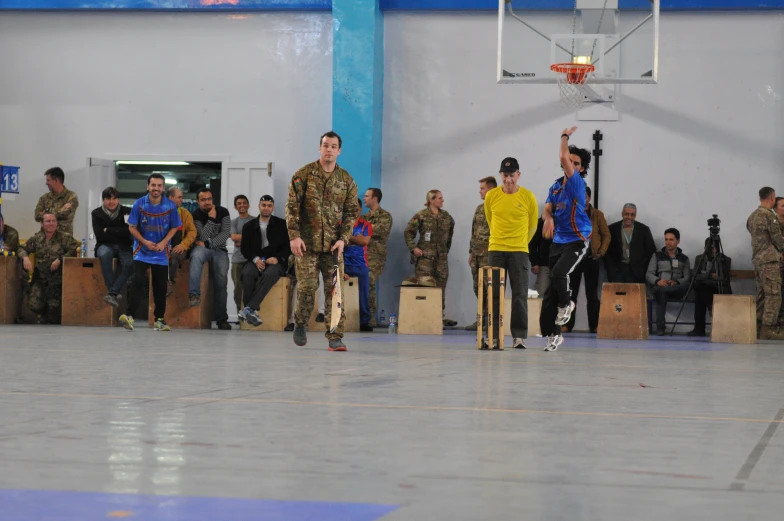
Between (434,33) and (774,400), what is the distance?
1095 cm

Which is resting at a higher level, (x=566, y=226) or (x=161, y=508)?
(x=566, y=226)

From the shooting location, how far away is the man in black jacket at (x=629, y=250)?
1462 centimetres

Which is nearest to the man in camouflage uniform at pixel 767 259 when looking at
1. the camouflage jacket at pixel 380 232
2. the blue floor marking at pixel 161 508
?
the camouflage jacket at pixel 380 232

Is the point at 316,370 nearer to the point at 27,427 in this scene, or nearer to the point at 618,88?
the point at 27,427

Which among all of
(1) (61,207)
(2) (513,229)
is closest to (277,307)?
(1) (61,207)

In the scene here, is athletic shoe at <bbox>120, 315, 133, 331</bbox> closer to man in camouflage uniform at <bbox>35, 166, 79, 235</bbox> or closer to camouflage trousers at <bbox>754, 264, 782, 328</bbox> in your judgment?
man in camouflage uniform at <bbox>35, 166, 79, 235</bbox>

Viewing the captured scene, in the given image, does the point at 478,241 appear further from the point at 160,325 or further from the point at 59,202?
the point at 59,202

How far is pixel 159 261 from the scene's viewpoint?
11.8 metres

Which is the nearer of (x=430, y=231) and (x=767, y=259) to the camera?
(x=767, y=259)

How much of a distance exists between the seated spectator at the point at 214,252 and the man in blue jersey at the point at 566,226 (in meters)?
5.13

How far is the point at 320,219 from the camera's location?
8680 mm

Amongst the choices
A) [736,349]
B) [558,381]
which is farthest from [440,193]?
[558,381]

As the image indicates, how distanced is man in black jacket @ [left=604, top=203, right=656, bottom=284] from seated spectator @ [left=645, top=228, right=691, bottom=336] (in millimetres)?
143

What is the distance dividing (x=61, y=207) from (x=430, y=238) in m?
5.03
